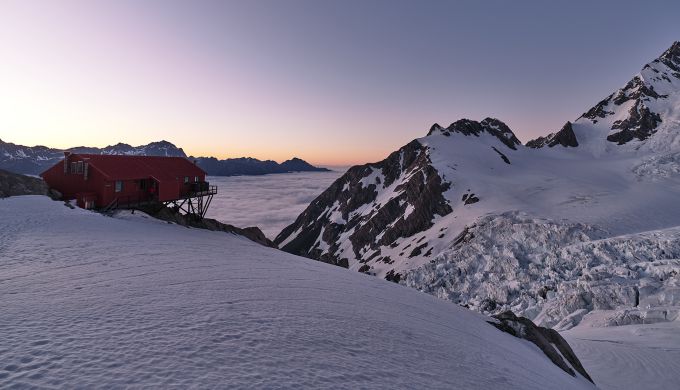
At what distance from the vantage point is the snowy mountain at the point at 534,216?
37.3 meters

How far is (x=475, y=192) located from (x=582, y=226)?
27013mm

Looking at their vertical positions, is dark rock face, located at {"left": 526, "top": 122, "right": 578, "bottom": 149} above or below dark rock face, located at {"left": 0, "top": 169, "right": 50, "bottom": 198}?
above

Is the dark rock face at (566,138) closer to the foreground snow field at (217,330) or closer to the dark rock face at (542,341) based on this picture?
the dark rock face at (542,341)

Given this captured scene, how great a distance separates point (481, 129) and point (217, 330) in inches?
5343

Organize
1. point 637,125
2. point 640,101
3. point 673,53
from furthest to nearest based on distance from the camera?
point 673,53, point 640,101, point 637,125

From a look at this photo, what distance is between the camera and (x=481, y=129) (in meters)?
127

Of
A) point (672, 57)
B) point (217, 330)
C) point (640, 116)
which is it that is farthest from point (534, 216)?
point (672, 57)

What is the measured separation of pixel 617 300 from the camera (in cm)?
3400

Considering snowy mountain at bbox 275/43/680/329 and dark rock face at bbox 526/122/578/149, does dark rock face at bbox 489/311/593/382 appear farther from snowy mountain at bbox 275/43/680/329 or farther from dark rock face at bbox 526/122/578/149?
dark rock face at bbox 526/122/578/149

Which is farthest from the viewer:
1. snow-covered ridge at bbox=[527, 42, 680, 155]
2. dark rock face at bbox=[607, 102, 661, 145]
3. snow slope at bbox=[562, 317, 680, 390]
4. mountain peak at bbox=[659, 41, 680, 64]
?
mountain peak at bbox=[659, 41, 680, 64]

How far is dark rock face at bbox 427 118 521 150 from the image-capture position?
121m

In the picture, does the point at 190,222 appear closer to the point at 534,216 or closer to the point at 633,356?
the point at 633,356

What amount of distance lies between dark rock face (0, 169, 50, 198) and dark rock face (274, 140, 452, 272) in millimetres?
47169

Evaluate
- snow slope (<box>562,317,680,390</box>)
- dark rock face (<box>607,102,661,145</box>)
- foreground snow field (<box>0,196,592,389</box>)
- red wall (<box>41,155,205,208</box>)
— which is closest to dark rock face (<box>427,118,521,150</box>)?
dark rock face (<box>607,102,661,145</box>)
